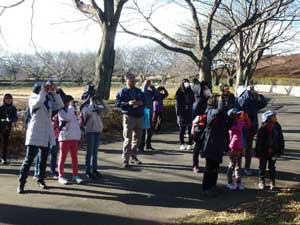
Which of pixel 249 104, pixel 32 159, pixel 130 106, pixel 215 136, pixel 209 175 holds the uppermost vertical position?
pixel 249 104

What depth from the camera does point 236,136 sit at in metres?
8.81

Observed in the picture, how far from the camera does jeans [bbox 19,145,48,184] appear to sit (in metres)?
7.87

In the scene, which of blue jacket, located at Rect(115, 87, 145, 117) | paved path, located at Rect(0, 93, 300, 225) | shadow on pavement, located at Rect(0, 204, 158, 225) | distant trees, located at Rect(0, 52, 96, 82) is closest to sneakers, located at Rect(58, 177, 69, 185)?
paved path, located at Rect(0, 93, 300, 225)

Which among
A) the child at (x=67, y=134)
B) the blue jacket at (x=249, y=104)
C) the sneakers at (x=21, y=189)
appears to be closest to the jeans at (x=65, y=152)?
the child at (x=67, y=134)

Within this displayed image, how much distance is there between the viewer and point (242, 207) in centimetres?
737

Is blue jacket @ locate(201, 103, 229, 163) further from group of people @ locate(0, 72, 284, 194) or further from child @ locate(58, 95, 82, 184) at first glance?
child @ locate(58, 95, 82, 184)

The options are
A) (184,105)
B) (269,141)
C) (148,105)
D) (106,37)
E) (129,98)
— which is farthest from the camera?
(106,37)

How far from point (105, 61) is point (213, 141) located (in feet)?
39.9

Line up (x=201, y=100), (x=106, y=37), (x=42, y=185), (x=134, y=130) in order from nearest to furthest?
(x=42, y=185) < (x=134, y=130) < (x=201, y=100) < (x=106, y=37)

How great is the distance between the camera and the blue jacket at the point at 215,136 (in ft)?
26.4

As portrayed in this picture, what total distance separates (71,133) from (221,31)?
3601 cm

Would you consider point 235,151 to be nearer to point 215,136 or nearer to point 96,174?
point 215,136

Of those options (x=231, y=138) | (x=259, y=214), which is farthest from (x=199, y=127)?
(x=259, y=214)

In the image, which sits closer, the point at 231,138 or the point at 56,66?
the point at 231,138
